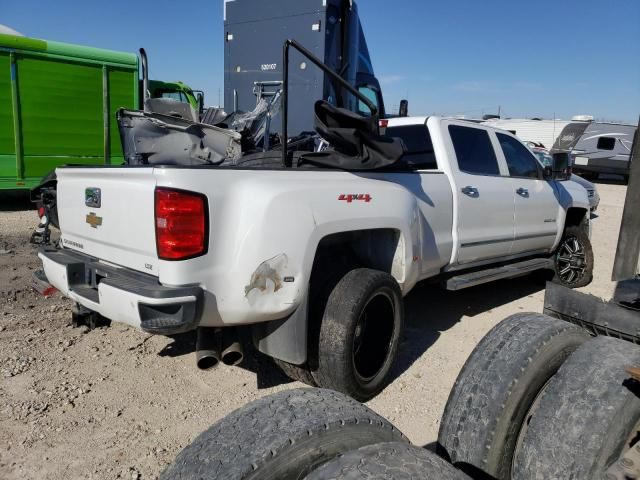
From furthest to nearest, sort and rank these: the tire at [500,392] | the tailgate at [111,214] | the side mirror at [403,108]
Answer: the side mirror at [403,108], the tailgate at [111,214], the tire at [500,392]

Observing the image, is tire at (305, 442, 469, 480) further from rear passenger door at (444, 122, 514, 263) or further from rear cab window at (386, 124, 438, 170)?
rear cab window at (386, 124, 438, 170)

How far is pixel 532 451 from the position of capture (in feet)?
5.66

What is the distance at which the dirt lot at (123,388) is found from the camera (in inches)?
108

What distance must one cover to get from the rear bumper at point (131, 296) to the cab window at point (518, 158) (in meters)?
3.91

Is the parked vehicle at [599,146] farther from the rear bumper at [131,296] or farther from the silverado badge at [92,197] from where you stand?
the rear bumper at [131,296]

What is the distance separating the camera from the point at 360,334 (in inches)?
143

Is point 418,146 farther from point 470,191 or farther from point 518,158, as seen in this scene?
point 518,158

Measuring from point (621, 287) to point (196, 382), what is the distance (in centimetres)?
268

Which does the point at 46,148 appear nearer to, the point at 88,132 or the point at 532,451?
the point at 88,132

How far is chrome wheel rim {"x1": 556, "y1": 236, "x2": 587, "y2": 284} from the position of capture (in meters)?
6.40

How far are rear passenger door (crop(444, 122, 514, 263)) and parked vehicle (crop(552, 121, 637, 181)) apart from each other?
16283 millimetres

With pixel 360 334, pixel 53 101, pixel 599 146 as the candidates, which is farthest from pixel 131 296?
pixel 599 146

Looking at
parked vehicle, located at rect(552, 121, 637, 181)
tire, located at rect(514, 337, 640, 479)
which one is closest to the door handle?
tire, located at rect(514, 337, 640, 479)

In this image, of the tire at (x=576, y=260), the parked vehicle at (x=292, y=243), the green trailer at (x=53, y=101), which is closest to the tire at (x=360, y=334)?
the parked vehicle at (x=292, y=243)
